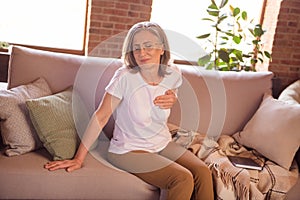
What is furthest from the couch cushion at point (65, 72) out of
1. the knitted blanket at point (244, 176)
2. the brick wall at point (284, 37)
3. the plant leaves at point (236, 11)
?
the brick wall at point (284, 37)

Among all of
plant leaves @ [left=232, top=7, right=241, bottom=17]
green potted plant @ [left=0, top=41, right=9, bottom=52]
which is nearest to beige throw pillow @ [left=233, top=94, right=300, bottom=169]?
plant leaves @ [left=232, top=7, right=241, bottom=17]

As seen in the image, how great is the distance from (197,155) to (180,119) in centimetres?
30

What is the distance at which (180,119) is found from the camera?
7.58ft

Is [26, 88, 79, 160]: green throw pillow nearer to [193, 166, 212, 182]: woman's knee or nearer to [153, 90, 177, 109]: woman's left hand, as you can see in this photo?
[153, 90, 177, 109]: woman's left hand

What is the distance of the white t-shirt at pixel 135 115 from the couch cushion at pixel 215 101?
365 mm

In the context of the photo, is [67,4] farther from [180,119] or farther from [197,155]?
[197,155]

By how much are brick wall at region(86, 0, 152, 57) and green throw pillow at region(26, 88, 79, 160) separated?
146cm

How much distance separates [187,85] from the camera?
2.33 metres

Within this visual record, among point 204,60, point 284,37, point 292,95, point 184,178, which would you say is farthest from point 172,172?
point 284,37

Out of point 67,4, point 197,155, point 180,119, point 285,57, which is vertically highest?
point 67,4

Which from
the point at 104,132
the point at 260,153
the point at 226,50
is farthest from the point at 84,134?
the point at 226,50

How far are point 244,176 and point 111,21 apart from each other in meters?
2.01

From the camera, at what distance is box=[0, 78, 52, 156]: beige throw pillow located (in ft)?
5.99

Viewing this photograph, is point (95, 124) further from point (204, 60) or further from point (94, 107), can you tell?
point (204, 60)
